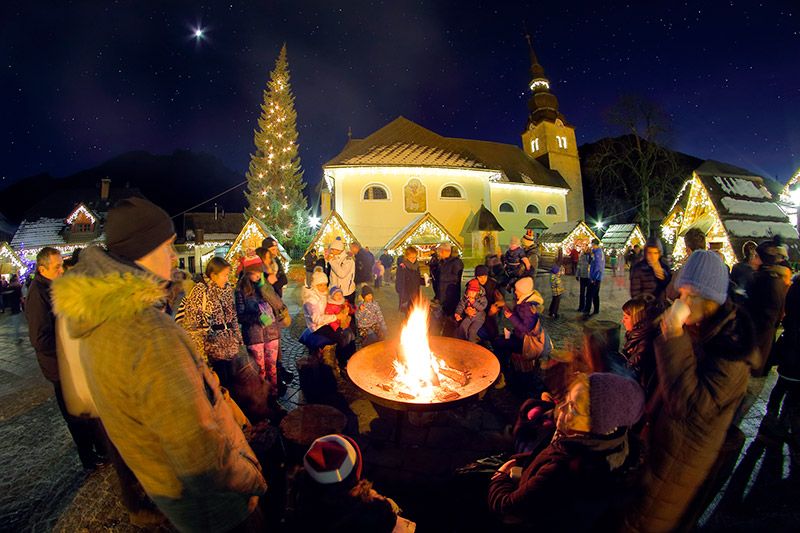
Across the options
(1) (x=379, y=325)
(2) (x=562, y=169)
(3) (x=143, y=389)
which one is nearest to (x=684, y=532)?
(3) (x=143, y=389)

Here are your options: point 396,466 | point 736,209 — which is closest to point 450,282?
point 396,466

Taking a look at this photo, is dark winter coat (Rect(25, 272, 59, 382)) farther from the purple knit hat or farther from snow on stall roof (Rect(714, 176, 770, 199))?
snow on stall roof (Rect(714, 176, 770, 199))

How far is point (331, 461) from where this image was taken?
6.18 ft

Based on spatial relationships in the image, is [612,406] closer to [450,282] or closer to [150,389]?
[150,389]

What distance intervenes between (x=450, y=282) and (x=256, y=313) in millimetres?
4858

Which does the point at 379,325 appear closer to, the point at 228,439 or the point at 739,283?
the point at 228,439

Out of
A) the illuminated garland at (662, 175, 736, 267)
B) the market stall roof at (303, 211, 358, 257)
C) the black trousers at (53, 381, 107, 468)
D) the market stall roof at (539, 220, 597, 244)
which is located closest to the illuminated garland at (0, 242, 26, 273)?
the market stall roof at (303, 211, 358, 257)

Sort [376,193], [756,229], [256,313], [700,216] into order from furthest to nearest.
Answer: [376,193]
[700,216]
[756,229]
[256,313]

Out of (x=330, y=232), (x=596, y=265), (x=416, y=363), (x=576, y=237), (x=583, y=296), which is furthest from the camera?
(x=576, y=237)

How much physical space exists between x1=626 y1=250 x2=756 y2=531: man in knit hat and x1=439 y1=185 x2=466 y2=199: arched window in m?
22.9

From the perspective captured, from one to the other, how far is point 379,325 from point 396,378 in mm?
2053

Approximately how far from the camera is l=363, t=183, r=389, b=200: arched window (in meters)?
23.0

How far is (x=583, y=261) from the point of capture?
30.5ft

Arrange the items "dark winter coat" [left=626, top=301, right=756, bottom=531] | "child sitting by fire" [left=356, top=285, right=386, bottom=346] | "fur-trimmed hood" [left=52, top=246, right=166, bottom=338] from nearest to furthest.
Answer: "fur-trimmed hood" [left=52, top=246, right=166, bottom=338], "dark winter coat" [left=626, top=301, right=756, bottom=531], "child sitting by fire" [left=356, top=285, right=386, bottom=346]
